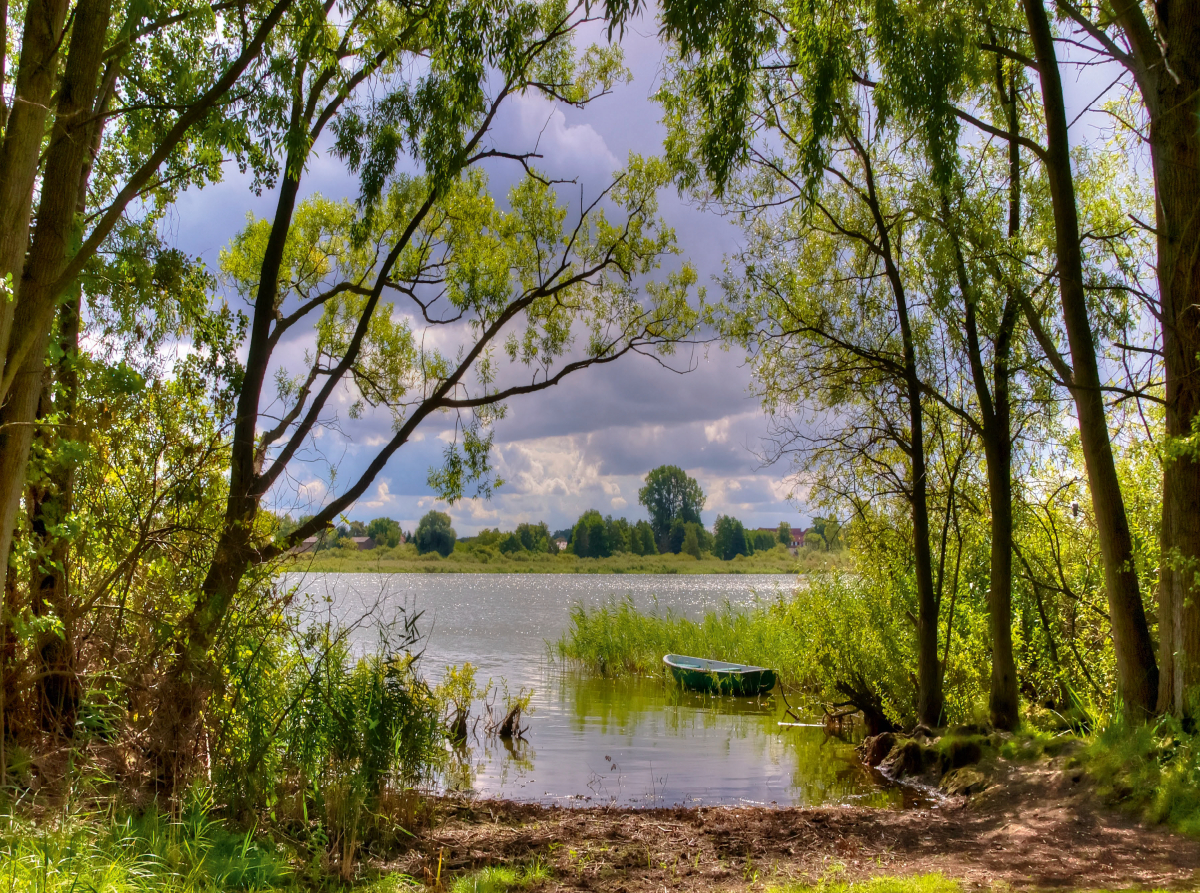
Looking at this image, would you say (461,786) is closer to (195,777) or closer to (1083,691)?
(195,777)

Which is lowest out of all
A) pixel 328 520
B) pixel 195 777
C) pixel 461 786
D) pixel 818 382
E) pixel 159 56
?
pixel 461 786

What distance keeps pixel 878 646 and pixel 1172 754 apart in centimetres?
520

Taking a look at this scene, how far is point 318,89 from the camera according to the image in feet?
28.2

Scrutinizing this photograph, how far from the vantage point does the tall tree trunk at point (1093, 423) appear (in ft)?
27.2

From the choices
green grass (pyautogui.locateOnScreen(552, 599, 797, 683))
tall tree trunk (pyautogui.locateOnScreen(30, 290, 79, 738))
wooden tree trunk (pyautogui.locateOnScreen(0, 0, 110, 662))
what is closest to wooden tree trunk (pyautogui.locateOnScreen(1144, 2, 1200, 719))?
wooden tree trunk (pyautogui.locateOnScreen(0, 0, 110, 662))

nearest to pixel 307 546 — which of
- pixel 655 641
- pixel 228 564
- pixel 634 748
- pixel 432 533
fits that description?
pixel 228 564

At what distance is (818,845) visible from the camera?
6.68m

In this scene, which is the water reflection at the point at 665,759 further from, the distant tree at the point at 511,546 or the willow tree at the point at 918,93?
the distant tree at the point at 511,546

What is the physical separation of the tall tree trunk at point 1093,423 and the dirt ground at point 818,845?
128 centimetres

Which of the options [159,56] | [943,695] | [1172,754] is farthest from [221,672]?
[943,695]

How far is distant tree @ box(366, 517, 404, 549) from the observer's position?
10.2 metres

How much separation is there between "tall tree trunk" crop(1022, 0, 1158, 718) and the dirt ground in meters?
1.28

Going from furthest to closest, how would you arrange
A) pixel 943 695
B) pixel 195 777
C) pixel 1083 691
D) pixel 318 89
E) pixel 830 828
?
1. pixel 943 695
2. pixel 1083 691
3. pixel 318 89
4. pixel 830 828
5. pixel 195 777

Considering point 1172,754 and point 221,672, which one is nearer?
point 221,672
